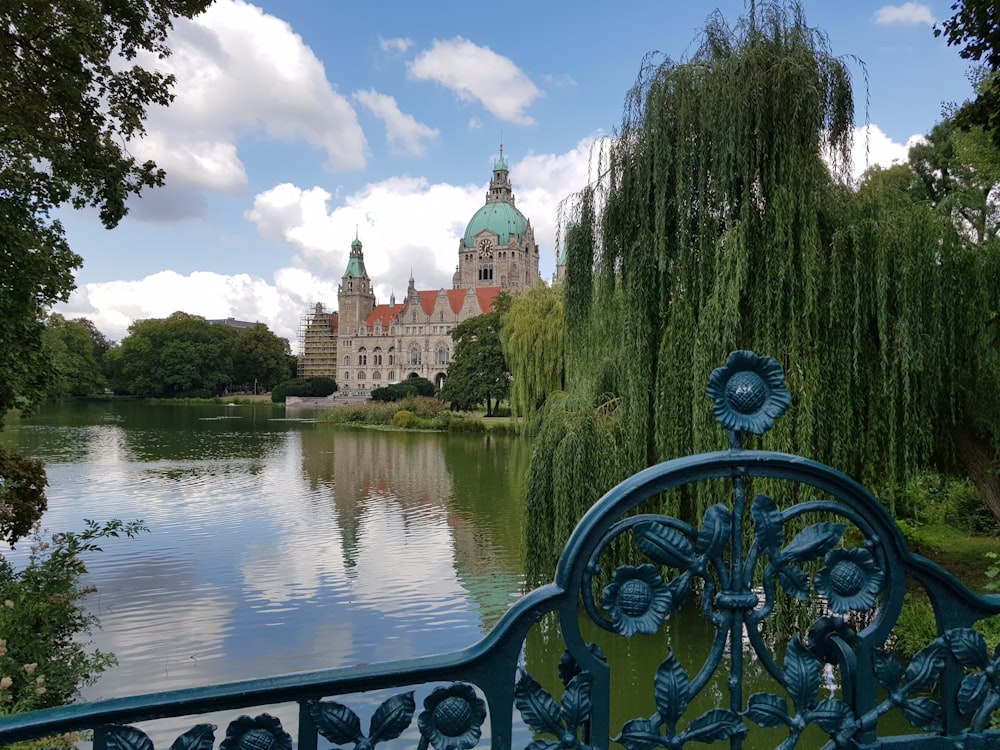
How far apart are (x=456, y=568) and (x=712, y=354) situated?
553 centimetres

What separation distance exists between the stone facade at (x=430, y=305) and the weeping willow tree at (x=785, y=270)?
65.4 m

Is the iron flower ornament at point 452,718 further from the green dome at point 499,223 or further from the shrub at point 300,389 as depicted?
the green dome at point 499,223

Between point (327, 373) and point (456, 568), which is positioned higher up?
point (327, 373)

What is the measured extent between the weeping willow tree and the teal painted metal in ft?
14.0

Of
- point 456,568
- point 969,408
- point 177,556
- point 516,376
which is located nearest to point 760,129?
point 969,408

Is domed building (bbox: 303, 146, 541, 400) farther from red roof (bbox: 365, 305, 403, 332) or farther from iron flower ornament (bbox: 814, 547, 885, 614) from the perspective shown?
iron flower ornament (bbox: 814, 547, 885, 614)

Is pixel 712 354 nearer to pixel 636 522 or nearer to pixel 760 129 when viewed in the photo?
pixel 760 129

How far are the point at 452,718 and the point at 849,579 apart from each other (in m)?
0.71

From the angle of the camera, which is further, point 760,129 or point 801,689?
point 760,129

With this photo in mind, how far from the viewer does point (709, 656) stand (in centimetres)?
117

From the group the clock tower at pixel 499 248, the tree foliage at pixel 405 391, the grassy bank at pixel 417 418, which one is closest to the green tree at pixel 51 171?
the grassy bank at pixel 417 418

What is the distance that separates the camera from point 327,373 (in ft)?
259

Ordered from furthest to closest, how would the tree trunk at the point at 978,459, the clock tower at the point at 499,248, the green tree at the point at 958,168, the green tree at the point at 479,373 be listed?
the clock tower at the point at 499,248 < the green tree at the point at 479,373 < the green tree at the point at 958,168 < the tree trunk at the point at 978,459

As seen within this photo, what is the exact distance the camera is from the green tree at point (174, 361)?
62.3 m
